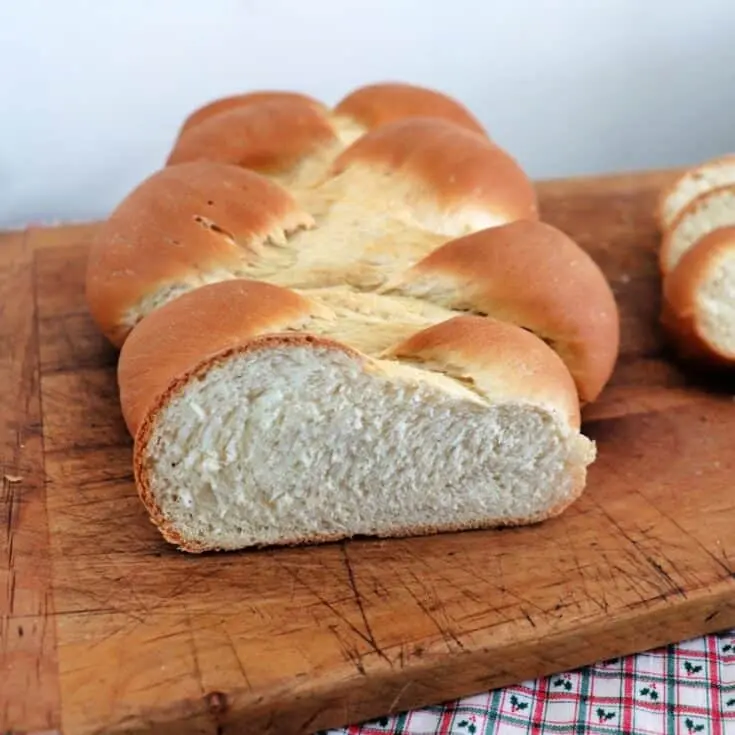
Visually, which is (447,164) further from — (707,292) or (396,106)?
(707,292)

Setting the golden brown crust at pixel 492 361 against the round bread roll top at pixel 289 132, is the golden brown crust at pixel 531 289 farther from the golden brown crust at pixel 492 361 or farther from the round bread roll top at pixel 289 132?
the round bread roll top at pixel 289 132

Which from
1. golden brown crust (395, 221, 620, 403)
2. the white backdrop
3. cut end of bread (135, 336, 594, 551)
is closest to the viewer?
cut end of bread (135, 336, 594, 551)

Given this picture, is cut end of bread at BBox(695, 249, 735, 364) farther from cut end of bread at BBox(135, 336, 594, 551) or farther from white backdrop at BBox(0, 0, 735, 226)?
white backdrop at BBox(0, 0, 735, 226)

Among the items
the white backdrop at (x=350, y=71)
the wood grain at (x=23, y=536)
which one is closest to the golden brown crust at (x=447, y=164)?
the wood grain at (x=23, y=536)

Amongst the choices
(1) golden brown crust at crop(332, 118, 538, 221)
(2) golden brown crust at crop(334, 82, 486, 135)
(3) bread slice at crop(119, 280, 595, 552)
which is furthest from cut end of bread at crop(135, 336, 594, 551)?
(2) golden brown crust at crop(334, 82, 486, 135)

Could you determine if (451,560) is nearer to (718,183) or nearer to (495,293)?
(495,293)

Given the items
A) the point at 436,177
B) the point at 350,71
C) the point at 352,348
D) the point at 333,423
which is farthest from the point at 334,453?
the point at 350,71

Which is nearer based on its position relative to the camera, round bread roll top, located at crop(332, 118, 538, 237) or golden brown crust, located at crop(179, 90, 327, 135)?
round bread roll top, located at crop(332, 118, 538, 237)
